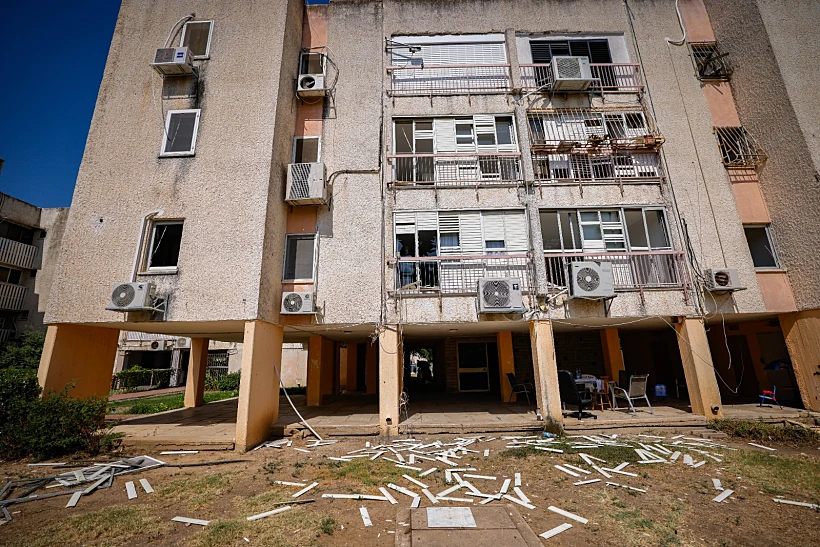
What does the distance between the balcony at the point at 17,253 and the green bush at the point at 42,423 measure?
21234 mm

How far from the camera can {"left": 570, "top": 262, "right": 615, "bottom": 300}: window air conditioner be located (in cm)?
862

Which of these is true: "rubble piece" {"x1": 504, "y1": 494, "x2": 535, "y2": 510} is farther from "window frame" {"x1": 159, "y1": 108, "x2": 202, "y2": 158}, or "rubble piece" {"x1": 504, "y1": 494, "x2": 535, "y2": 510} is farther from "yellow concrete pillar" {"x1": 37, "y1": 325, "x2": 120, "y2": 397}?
"window frame" {"x1": 159, "y1": 108, "x2": 202, "y2": 158}

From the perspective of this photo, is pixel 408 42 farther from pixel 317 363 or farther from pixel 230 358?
pixel 230 358

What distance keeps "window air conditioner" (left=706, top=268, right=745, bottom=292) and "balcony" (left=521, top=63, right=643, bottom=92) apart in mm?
6068

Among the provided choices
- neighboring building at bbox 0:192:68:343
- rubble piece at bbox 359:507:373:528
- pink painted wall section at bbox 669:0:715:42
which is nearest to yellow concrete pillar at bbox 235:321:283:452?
rubble piece at bbox 359:507:373:528

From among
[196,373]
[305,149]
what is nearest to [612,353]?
[305,149]

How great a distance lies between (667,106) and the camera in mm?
10906

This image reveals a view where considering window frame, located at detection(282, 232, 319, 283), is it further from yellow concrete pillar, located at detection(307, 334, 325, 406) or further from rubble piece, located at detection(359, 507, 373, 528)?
rubble piece, located at detection(359, 507, 373, 528)

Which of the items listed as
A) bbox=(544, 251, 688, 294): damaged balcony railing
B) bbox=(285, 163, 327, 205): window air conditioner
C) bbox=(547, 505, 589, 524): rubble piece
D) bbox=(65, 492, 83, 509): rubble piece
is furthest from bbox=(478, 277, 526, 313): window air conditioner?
bbox=(65, 492, 83, 509): rubble piece

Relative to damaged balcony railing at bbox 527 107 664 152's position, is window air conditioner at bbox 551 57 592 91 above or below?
above

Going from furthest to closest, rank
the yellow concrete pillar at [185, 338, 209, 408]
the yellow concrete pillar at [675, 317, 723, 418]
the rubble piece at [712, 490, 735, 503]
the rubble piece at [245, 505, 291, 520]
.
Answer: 1. the yellow concrete pillar at [185, 338, 209, 408]
2. the yellow concrete pillar at [675, 317, 723, 418]
3. the rubble piece at [712, 490, 735, 503]
4. the rubble piece at [245, 505, 291, 520]

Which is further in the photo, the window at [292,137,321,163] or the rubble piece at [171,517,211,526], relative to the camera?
the window at [292,137,321,163]

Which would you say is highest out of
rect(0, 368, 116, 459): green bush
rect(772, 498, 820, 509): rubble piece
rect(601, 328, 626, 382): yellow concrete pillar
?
rect(601, 328, 626, 382): yellow concrete pillar

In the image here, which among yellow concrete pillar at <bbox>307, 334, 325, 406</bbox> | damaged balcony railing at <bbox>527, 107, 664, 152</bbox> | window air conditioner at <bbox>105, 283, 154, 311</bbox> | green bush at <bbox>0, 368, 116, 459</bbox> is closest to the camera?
green bush at <bbox>0, 368, 116, 459</bbox>
